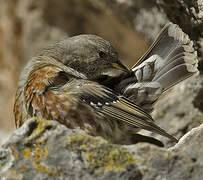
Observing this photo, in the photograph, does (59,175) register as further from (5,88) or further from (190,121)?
(5,88)

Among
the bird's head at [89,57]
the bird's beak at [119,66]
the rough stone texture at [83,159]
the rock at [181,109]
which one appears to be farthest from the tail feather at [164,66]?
the rough stone texture at [83,159]

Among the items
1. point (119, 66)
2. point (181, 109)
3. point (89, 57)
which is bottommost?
point (181, 109)

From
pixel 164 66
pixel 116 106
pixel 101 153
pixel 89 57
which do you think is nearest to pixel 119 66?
pixel 89 57

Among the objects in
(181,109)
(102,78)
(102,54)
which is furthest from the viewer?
(181,109)

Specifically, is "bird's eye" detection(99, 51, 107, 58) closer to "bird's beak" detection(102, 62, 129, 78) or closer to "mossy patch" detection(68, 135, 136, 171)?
"bird's beak" detection(102, 62, 129, 78)

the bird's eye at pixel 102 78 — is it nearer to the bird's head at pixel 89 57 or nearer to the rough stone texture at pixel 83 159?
the bird's head at pixel 89 57

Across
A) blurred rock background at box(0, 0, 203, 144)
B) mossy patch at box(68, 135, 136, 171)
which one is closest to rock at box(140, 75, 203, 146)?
mossy patch at box(68, 135, 136, 171)

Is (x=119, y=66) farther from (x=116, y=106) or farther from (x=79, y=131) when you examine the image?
(x=79, y=131)
